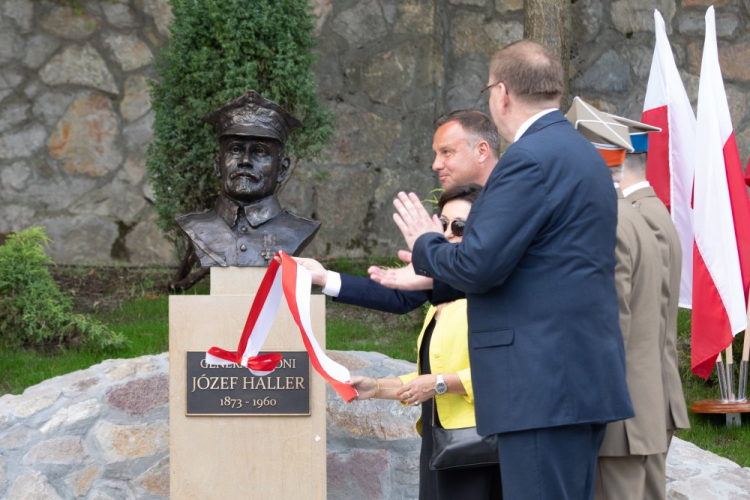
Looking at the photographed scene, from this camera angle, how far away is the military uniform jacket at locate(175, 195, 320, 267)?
3.83m

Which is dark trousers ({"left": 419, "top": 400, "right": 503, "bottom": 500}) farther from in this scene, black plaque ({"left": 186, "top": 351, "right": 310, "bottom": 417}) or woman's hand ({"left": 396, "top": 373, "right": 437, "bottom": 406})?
black plaque ({"left": 186, "top": 351, "right": 310, "bottom": 417})

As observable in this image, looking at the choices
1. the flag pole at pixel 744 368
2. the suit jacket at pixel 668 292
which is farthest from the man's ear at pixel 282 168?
the flag pole at pixel 744 368

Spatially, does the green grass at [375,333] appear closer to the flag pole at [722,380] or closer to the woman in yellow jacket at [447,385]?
the flag pole at [722,380]

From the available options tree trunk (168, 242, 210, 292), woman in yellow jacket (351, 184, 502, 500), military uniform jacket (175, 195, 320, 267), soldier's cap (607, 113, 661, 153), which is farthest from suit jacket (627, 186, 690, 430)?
tree trunk (168, 242, 210, 292)

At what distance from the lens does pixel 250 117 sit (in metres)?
3.88

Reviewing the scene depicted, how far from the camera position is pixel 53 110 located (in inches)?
295

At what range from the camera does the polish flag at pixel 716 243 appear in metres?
4.71

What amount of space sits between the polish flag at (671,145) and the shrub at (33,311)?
10.5 feet

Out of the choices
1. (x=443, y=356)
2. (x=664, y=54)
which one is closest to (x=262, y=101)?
(x=443, y=356)

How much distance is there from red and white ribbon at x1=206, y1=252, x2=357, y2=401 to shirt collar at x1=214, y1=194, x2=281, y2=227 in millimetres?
633

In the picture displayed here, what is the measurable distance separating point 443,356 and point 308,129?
3.27 meters

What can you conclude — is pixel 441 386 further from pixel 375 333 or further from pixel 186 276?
pixel 186 276

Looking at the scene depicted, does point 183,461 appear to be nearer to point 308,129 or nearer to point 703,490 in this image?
point 703,490

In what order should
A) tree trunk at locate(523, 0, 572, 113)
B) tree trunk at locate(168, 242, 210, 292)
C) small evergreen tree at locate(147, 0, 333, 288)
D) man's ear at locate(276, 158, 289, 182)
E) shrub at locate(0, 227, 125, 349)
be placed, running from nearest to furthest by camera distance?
man's ear at locate(276, 158, 289, 182)
shrub at locate(0, 227, 125, 349)
small evergreen tree at locate(147, 0, 333, 288)
tree trunk at locate(523, 0, 572, 113)
tree trunk at locate(168, 242, 210, 292)
